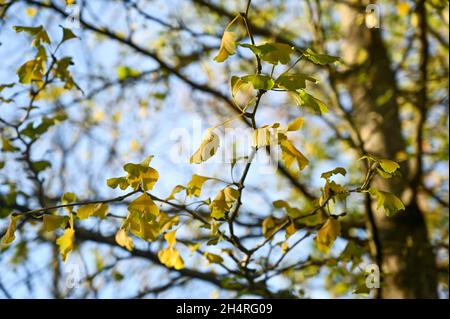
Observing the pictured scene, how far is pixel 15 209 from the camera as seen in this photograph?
269 centimetres

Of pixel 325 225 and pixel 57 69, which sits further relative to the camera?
pixel 57 69

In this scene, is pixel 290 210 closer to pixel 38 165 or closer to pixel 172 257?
pixel 172 257

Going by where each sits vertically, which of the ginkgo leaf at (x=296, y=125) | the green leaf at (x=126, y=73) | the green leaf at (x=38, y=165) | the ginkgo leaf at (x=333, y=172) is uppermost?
the green leaf at (x=126, y=73)

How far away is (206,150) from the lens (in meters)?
1.48

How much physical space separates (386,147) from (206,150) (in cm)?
283

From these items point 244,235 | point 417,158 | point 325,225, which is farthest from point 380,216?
point 325,225

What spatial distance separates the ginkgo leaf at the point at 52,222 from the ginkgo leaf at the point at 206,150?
1.60 ft

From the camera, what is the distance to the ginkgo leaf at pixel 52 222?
1.68 metres

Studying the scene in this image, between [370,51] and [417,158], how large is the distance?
1355 mm

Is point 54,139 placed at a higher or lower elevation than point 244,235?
higher

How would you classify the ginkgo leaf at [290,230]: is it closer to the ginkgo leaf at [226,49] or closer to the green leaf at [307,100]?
the green leaf at [307,100]

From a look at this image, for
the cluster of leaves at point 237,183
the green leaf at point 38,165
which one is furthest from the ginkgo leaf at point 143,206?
the green leaf at point 38,165

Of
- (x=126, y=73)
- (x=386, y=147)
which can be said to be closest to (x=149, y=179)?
(x=126, y=73)

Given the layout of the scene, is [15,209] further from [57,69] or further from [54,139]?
[54,139]
